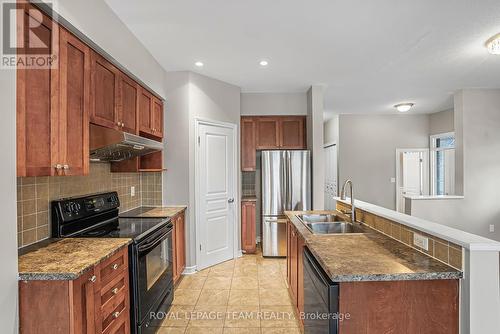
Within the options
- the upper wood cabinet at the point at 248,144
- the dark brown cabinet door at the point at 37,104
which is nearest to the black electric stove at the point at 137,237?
the dark brown cabinet door at the point at 37,104

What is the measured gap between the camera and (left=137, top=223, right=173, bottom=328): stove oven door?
1994mm

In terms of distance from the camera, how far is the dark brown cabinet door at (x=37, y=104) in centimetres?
140

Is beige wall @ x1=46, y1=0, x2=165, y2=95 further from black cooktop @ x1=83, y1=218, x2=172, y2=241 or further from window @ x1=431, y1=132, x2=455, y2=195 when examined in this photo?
window @ x1=431, y1=132, x2=455, y2=195

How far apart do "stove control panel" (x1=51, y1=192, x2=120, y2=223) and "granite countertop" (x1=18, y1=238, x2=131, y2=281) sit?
19 cm

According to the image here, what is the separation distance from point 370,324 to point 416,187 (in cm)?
589

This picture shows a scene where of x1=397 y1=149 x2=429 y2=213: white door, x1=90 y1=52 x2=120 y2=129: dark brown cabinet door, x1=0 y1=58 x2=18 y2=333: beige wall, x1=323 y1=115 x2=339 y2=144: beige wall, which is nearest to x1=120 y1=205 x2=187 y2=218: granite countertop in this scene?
x1=90 y1=52 x2=120 y2=129: dark brown cabinet door

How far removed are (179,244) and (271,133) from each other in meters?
2.31

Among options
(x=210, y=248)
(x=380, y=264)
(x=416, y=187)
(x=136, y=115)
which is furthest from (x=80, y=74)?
(x=416, y=187)

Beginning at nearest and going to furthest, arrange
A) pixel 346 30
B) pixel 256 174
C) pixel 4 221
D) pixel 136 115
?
pixel 4 221 → pixel 346 30 → pixel 136 115 → pixel 256 174

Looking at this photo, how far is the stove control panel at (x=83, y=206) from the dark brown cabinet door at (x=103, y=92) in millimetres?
616

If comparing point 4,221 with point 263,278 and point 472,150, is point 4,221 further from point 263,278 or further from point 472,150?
point 472,150

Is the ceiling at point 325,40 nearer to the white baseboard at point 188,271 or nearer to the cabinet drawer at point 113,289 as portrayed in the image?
the cabinet drawer at point 113,289

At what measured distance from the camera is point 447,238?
1.40 meters

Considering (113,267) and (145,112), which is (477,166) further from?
(113,267)
